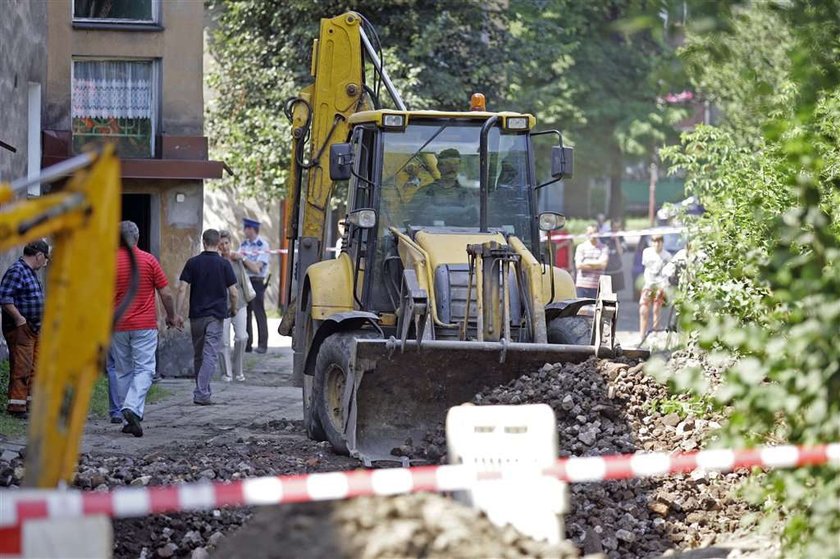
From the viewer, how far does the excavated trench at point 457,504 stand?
578 centimetres

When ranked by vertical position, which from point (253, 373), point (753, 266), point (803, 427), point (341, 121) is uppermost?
point (341, 121)

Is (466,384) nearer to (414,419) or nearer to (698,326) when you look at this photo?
(414,419)

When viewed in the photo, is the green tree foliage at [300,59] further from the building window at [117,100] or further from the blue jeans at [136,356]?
the blue jeans at [136,356]

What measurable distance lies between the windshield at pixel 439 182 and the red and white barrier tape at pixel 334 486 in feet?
19.0

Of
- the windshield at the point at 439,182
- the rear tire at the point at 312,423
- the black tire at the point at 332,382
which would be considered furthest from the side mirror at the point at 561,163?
the rear tire at the point at 312,423

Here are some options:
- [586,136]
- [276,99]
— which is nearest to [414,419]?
[276,99]

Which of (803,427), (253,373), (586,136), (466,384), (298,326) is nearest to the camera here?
(803,427)

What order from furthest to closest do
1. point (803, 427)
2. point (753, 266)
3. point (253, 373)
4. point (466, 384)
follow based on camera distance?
point (253, 373)
point (466, 384)
point (753, 266)
point (803, 427)

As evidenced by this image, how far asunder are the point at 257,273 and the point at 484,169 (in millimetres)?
8722

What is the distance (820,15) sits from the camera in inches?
259

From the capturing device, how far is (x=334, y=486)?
573 centimetres

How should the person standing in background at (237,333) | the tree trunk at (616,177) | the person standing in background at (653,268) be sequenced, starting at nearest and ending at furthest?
the person standing in background at (237,333)
the person standing in background at (653,268)
the tree trunk at (616,177)

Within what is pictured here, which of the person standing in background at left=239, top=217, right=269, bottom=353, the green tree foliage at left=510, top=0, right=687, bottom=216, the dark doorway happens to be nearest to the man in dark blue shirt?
the dark doorway

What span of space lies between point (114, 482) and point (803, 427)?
5.01 meters
